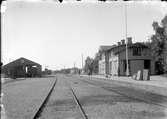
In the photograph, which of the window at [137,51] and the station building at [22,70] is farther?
the station building at [22,70]

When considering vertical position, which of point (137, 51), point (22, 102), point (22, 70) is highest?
point (137, 51)

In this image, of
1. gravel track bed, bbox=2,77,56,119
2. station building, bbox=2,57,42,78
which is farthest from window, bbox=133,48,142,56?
gravel track bed, bbox=2,77,56,119

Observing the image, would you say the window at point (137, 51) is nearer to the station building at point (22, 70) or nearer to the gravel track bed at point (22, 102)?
the station building at point (22, 70)

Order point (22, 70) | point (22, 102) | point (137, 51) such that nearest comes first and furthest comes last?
point (22, 102) < point (137, 51) < point (22, 70)

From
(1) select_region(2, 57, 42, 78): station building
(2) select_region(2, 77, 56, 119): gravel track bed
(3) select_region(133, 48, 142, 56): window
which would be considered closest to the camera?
(2) select_region(2, 77, 56, 119): gravel track bed

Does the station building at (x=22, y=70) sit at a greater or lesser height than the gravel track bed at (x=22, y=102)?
greater

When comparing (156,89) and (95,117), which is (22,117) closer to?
(95,117)

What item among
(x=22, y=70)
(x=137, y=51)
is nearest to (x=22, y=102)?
(x=137, y=51)

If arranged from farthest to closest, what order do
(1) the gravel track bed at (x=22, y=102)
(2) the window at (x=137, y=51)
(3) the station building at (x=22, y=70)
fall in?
(3) the station building at (x=22, y=70) < (2) the window at (x=137, y=51) < (1) the gravel track bed at (x=22, y=102)

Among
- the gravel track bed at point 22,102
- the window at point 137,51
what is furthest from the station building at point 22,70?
the gravel track bed at point 22,102

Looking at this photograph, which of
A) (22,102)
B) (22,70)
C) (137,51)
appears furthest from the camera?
(22,70)

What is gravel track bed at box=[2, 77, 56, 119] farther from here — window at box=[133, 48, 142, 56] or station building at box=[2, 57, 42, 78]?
station building at box=[2, 57, 42, 78]

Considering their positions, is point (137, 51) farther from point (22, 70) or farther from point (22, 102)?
point (22, 102)

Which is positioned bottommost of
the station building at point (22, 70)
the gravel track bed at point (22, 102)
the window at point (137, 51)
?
the gravel track bed at point (22, 102)
